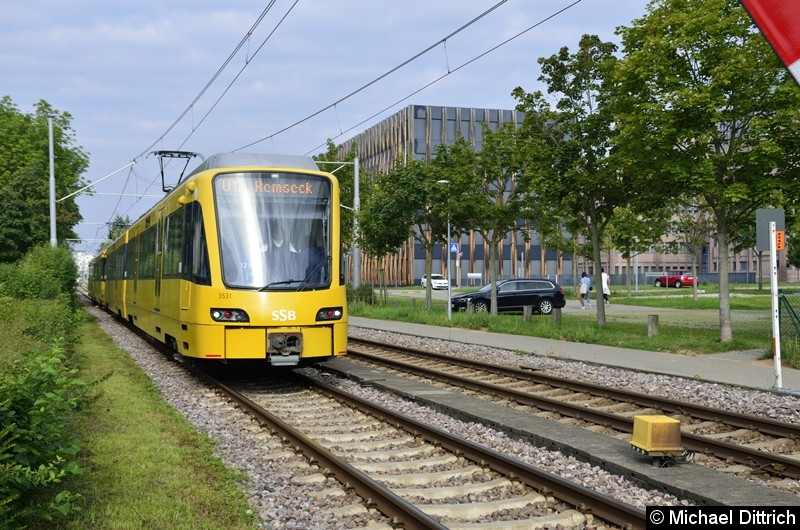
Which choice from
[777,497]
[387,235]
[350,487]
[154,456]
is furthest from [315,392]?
[387,235]

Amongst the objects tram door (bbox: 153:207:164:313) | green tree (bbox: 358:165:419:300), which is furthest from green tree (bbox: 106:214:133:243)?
tram door (bbox: 153:207:164:313)

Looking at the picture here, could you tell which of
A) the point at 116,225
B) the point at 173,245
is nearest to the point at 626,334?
the point at 173,245

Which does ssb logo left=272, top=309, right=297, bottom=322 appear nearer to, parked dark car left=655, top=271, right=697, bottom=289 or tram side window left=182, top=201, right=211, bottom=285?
tram side window left=182, top=201, right=211, bottom=285

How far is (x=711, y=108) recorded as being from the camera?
15953 millimetres

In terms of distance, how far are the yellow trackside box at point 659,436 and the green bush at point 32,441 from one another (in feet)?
15.5

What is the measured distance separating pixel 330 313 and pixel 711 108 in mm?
9569

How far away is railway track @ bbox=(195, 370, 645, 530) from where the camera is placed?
5.50 meters

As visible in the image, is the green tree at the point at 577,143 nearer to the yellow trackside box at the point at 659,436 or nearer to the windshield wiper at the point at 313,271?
the windshield wiper at the point at 313,271

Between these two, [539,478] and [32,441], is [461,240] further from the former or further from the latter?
[32,441]

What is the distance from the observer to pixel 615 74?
1764cm

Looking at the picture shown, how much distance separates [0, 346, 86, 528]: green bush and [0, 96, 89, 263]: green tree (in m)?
34.8

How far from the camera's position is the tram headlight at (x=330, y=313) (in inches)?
453

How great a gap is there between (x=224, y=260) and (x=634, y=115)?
33.5 feet

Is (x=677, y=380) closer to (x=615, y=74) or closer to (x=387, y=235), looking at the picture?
(x=615, y=74)
